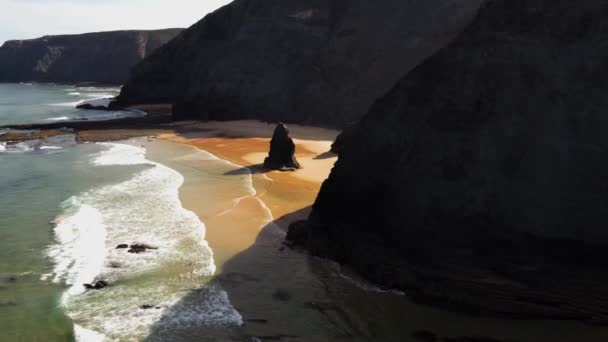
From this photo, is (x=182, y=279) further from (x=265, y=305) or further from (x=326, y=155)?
(x=326, y=155)

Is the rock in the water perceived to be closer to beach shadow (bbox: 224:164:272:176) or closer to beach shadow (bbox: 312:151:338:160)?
beach shadow (bbox: 224:164:272:176)

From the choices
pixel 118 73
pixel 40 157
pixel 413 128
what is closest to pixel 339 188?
pixel 413 128

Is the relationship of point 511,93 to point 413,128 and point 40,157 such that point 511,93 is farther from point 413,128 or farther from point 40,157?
point 40,157

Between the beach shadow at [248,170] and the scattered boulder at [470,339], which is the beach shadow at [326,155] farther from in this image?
the scattered boulder at [470,339]

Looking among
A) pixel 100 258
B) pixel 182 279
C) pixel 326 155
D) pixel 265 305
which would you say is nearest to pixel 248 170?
pixel 326 155

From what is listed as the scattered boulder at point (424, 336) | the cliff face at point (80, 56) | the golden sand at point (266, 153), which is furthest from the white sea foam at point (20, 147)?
the cliff face at point (80, 56)

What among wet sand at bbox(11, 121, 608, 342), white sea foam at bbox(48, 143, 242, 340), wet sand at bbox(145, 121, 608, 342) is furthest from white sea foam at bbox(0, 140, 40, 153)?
wet sand at bbox(145, 121, 608, 342)
